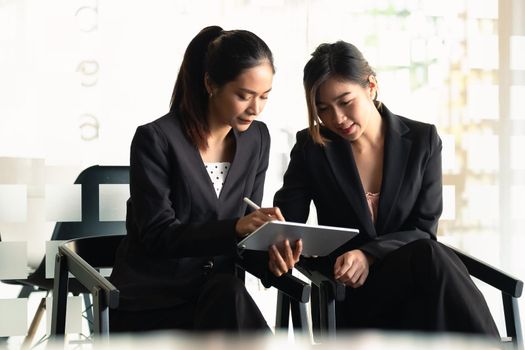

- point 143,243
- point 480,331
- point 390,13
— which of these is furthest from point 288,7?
point 480,331

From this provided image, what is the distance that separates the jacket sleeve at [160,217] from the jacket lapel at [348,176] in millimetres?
376

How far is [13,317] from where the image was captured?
291cm

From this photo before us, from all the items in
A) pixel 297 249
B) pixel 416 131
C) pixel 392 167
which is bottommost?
pixel 297 249

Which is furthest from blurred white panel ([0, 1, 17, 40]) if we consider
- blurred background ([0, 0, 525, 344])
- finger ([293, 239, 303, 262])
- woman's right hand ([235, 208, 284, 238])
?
finger ([293, 239, 303, 262])

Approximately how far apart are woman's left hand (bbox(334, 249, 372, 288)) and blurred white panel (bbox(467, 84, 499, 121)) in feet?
4.97

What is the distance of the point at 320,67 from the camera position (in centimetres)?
216

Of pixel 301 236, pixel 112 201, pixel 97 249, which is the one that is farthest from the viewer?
pixel 112 201

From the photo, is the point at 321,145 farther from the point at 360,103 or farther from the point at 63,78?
the point at 63,78

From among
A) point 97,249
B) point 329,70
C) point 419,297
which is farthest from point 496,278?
point 97,249

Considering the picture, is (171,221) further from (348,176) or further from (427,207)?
(427,207)

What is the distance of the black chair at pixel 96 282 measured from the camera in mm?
1783

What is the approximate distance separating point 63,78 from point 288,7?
2.98 ft

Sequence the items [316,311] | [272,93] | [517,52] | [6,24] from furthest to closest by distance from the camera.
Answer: [517,52]
[272,93]
[6,24]
[316,311]

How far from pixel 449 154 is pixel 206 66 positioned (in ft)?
5.20
